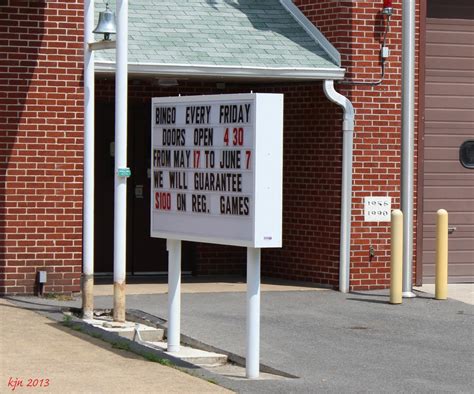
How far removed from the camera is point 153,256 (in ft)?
63.1

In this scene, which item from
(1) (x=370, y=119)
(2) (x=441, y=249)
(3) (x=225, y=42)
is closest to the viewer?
(2) (x=441, y=249)

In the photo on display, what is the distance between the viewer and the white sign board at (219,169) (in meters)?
10.7

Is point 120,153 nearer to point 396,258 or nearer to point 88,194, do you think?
point 88,194

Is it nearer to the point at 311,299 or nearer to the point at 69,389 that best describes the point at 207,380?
the point at 69,389

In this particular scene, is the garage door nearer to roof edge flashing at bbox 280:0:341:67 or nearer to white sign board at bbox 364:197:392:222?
white sign board at bbox 364:197:392:222

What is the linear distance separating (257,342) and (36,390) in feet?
6.93

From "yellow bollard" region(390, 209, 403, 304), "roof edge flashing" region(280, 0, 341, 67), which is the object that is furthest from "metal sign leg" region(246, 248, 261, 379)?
"roof edge flashing" region(280, 0, 341, 67)

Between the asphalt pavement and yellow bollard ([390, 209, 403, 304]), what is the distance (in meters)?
0.18

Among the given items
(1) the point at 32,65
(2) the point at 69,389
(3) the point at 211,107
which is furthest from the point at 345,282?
(2) the point at 69,389

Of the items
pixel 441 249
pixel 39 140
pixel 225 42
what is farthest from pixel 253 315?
pixel 225 42

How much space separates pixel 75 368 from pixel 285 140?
8909 mm

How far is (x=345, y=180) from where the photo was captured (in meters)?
17.5

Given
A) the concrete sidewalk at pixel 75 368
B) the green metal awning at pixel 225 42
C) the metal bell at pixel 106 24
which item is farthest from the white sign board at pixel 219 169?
the green metal awning at pixel 225 42

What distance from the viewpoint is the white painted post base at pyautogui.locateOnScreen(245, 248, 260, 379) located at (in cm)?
1081
